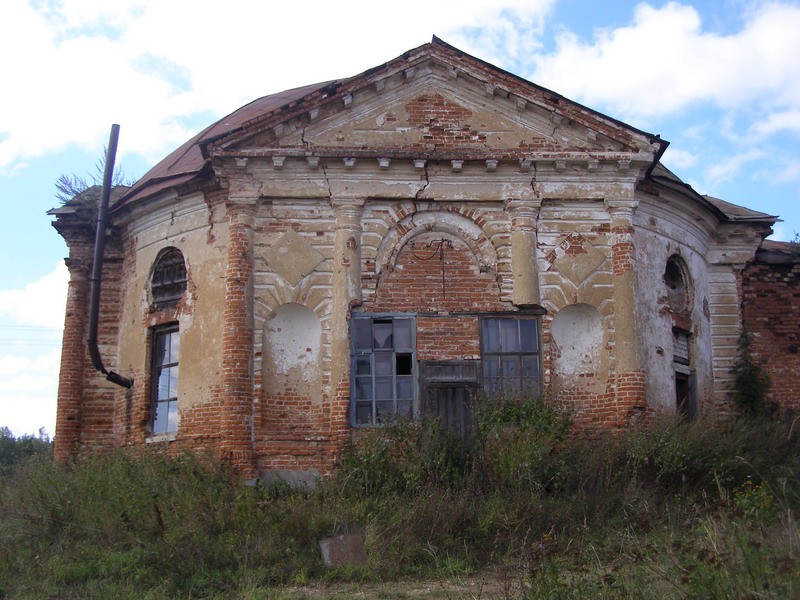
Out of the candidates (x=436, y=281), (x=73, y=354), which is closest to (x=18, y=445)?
(x=73, y=354)

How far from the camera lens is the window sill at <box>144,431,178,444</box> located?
15.2 m

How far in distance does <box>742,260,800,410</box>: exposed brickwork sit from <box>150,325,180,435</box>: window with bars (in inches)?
401

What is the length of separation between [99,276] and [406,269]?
5.13 meters

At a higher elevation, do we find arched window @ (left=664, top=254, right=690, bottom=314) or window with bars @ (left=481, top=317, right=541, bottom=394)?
arched window @ (left=664, top=254, right=690, bottom=314)

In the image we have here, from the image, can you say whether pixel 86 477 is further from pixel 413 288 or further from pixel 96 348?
pixel 413 288

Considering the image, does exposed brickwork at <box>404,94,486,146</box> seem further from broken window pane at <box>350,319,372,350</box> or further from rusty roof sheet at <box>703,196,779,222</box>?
rusty roof sheet at <box>703,196,779,222</box>

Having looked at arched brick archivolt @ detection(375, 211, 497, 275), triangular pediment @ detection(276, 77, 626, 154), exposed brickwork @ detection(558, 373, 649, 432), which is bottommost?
exposed brickwork @ detection(558, 373, 649, 432)

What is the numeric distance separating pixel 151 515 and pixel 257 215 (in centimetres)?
523

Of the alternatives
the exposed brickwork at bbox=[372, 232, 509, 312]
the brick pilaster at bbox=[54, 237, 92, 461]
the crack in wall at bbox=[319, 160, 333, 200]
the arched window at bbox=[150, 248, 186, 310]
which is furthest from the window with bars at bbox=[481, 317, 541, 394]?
the brick pilaster at bbox=[54, 237, 92, 461]

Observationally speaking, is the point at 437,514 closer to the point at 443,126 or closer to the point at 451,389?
the point at 451,389

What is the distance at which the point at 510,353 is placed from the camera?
48.2ft

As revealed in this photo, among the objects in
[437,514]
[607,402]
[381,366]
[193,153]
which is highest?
[193,153]

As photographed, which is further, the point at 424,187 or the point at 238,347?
the point at 424,187

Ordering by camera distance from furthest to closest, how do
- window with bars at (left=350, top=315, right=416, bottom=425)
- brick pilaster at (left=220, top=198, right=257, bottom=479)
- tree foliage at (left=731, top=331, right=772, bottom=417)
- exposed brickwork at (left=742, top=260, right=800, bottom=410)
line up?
exposed brickwork at (left=742, top=260, right=800, bottom=410)
tree foliage at (left=731, top=331, right=772, bottom=417)
window with bars at (left=350, top=315, right=416, bottom=425)
brick pilaster at (left=220, top=198, right=257, bottom=479)
